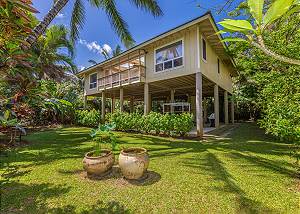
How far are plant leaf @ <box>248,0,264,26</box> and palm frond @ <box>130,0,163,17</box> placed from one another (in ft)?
36.1

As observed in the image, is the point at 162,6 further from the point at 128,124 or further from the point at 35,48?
the point at 35,48

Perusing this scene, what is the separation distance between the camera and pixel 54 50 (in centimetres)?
1978

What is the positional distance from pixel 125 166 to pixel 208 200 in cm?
194

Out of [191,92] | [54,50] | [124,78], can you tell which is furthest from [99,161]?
[54,50]

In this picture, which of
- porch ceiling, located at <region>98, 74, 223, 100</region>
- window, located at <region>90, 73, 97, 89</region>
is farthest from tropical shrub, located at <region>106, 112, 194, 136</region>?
window, located at <region>90, 73, 97, 89</region>

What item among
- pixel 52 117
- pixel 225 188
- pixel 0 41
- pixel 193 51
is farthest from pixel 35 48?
pixel 225 188

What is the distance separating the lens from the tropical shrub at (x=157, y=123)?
10.3 meters

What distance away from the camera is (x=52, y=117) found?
19.2 meters

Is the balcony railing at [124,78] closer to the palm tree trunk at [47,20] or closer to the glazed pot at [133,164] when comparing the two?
the palm tree trunk at [47,20]

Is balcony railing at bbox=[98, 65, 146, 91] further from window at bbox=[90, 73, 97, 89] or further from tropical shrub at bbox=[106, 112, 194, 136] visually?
tropical shrub at bbox=[106, 112, 194, 136]

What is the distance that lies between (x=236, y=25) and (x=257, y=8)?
0.41 feet

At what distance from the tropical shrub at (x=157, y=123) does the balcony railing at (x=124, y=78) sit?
298 centimetres

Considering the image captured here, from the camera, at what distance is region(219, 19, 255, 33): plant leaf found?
1051mm

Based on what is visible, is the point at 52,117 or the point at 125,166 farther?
the point at 52,117
